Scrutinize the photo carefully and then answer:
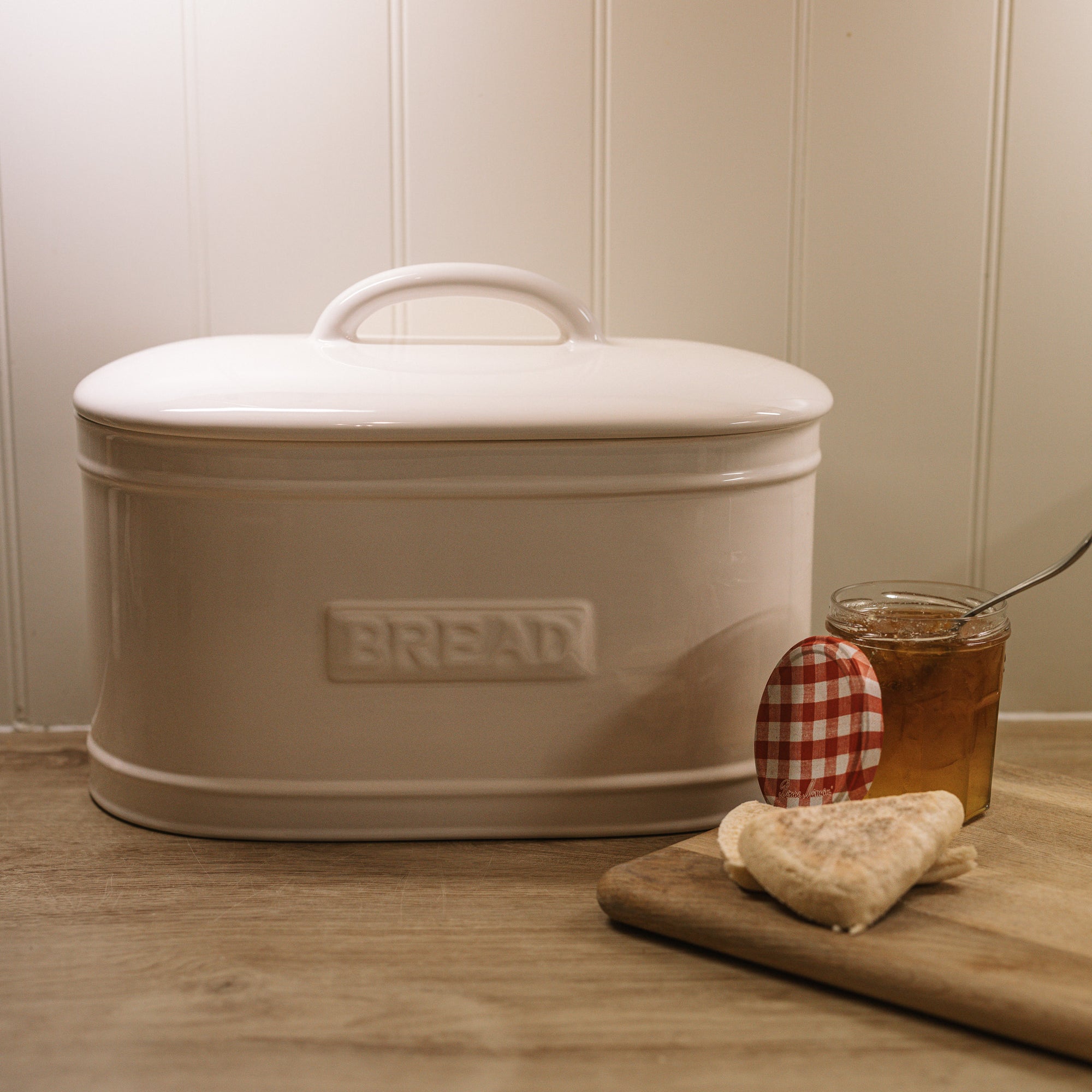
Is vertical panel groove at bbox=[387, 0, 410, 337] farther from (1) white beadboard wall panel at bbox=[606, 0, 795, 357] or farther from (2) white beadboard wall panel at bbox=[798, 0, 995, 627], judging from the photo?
(2) white beadboard wall panel at bbox=[798, 0, 995, 627]

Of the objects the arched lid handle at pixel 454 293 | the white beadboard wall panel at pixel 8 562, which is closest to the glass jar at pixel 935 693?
the arched lid handle at pixel 454 293

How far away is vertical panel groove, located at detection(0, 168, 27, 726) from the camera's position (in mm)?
904

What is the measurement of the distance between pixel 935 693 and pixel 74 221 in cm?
71

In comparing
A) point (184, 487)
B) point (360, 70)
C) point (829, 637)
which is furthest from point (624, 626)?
point (360, 70)

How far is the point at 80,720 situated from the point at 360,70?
562mm

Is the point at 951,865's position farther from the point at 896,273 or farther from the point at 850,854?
the point at 896,273

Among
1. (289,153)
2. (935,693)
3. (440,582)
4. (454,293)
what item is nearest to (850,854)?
(935,693)

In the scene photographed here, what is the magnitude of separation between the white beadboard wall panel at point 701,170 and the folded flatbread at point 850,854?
1.46 ft

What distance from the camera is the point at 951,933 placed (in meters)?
0.56

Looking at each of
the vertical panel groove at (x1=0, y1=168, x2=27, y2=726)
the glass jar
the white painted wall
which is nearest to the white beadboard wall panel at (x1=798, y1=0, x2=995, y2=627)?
the white painted wall

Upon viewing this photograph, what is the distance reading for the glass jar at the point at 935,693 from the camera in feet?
A: 2.19

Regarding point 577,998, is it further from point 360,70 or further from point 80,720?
point 360,70

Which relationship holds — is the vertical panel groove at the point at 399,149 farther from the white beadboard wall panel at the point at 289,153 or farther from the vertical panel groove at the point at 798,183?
the vertical panel groove at the point at 798,183

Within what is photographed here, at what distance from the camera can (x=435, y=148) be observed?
897 mm
